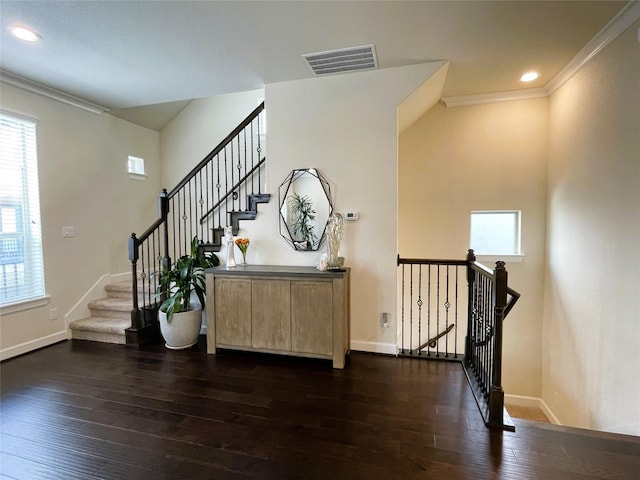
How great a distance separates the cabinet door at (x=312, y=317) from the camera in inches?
117

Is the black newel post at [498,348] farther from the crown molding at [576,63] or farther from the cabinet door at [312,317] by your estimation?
the crown molding at [576,63]

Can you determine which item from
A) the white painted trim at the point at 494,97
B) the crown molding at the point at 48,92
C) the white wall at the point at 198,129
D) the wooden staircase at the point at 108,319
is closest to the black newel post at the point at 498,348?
the white painted trim at the point at 494,97

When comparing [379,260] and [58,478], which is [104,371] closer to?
[58,478]

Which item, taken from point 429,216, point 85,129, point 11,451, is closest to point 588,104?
point 429,216

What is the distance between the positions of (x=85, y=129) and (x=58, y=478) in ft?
13.0

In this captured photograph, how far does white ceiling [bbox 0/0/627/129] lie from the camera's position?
2.25 m

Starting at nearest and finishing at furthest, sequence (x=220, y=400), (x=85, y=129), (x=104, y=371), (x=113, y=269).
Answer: (x=220, y=400) → (x=104, y=371) → (x=85, y=129) → (x=113, y=269)

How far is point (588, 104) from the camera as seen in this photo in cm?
299

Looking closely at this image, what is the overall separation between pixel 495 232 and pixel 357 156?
7.52ft

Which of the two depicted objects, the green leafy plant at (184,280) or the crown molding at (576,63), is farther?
the green leafy plant at (184,280)

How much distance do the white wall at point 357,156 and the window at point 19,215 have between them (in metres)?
2.67

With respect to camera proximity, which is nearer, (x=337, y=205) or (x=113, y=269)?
(x=337, y=205)

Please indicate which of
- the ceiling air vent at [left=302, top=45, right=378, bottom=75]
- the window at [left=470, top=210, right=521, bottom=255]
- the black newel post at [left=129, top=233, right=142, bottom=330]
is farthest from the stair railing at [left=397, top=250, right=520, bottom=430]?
the black newel post at [left=129, top=233, right=142, bottom=330]

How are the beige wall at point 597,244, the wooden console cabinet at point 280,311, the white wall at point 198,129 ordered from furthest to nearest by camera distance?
the white wall at point 198,129 < the wooden console cabinet at point 280,311 < the beige wall at point 597,244
